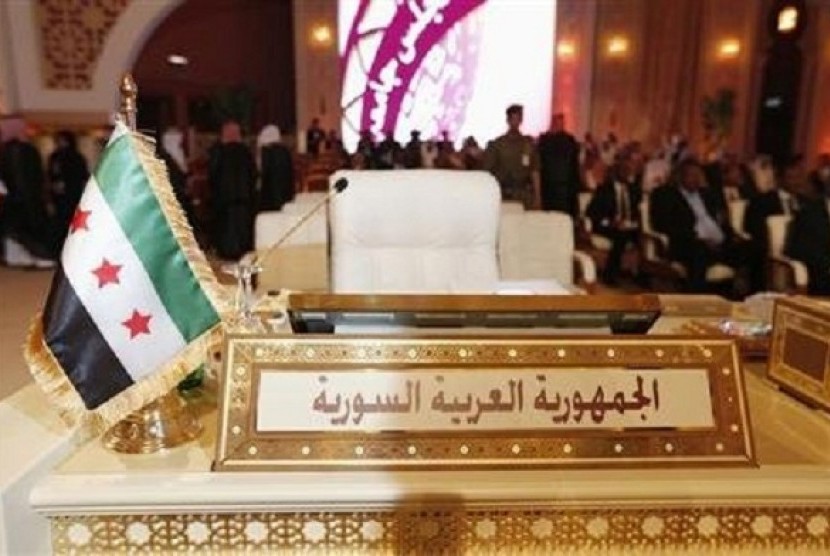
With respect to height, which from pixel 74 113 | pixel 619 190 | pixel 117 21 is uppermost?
pixel 117 21

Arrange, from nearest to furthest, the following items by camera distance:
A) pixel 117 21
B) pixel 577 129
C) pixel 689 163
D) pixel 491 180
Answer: pixel 491 180 → pixel 689 163 → pixel 117 21 → pixel 577 129

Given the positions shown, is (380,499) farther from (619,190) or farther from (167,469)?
(619,190)

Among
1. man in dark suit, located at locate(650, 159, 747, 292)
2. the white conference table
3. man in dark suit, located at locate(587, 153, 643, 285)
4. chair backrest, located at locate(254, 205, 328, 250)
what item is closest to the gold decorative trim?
the white conference table

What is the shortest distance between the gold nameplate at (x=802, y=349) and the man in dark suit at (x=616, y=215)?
160 inches

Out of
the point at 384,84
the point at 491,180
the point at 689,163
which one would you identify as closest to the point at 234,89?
the point at 384,84

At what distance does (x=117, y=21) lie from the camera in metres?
6.55

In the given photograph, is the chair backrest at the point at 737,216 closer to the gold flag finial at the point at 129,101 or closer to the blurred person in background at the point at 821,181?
the blurred person in background at the point at 821,181

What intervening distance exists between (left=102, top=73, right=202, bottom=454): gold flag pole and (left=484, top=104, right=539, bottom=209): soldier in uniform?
429 centimetres

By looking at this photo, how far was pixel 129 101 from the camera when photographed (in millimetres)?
1136

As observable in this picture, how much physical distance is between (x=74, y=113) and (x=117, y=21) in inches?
35.6

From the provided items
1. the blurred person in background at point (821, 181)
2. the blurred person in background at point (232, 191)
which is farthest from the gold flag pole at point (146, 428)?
the blurred person in background at point (232, 191)

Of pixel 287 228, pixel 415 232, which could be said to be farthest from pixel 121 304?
pixel 287 228

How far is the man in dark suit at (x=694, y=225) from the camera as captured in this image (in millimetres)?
4680

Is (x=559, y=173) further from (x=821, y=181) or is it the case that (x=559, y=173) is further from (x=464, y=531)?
(x=464, y=531)
